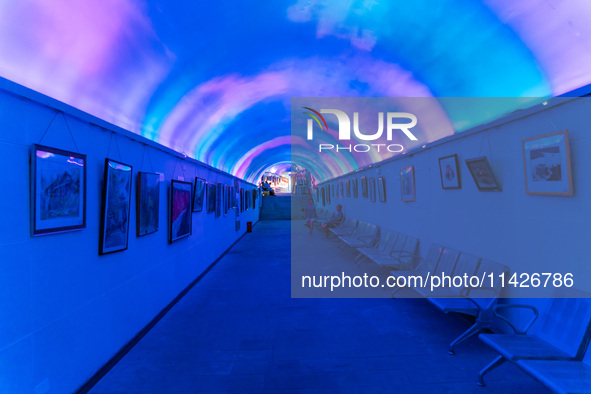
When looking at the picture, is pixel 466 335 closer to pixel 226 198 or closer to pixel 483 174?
pixel 483 174

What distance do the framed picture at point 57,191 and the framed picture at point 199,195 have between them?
4146 mm

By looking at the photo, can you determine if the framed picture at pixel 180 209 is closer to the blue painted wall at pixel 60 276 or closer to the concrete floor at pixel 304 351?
the blue painted wall at pixel 60 276

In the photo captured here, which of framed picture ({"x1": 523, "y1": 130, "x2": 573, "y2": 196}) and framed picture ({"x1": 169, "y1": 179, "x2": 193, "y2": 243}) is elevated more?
framed picture ({"x1": 523, "y1": 130, "x2": 573, "y2": 196})

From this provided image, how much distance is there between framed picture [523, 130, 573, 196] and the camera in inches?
134

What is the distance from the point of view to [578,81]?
3693 mm

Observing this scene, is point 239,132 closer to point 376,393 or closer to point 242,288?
point 242,288

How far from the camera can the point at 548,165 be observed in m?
3.67

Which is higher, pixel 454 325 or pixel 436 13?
pixel 436 13

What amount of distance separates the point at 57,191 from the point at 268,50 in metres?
4.08

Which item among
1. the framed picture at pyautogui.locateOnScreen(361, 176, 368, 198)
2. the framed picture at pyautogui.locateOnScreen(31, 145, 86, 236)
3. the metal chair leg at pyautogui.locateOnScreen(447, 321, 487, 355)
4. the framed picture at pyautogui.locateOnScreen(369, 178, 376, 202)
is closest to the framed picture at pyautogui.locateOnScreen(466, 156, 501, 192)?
the metal chair leg at pyautogui.locateOnScreen(447, 321, 487, 355)

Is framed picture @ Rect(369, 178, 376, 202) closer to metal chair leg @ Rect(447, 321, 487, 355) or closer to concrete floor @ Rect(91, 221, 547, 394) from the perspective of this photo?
concrete floor @ Rect(91, 221, 547, 394)

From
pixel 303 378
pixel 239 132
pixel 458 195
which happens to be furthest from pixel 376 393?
pixel 239 132

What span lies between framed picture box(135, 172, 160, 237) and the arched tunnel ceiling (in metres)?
0.81

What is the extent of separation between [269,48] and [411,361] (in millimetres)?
5176
